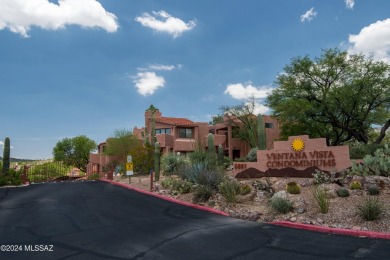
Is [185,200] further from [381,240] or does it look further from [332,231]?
[381,240]

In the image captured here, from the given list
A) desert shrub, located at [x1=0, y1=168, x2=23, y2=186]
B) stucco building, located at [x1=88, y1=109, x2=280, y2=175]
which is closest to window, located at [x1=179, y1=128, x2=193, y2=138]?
stucco building, located at [x1=88, y1=109, x2=280, y2=175]

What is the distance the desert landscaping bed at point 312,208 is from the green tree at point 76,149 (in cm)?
6377

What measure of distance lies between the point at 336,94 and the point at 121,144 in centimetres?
2462

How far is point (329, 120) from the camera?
33094mm

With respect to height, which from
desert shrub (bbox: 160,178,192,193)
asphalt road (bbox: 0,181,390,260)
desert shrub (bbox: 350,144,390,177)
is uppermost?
desert shrub (bbox: 350,144,390,177)

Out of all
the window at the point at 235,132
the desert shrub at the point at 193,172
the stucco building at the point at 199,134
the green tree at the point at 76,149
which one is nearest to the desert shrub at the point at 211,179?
the desert shrub at the point at 193,172

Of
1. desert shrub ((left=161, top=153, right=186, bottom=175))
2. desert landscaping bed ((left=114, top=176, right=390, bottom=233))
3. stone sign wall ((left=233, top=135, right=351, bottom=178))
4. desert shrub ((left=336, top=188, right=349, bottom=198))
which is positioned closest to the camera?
desert landscaping bed ((left=114, top=176, right=390, bottom=233))

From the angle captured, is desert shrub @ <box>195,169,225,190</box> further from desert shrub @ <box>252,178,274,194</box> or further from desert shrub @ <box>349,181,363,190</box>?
desert shrub @ <box>349,181,363,190</box>

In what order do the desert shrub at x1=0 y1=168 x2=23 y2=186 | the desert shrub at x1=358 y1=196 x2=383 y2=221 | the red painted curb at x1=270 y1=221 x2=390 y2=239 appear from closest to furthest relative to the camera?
the red painted curb at x1=270 y1=221 x2=390 y2=239 < the desert shrub at x1=358 y1=196 x2=383 y2=221 < the desert shrub at x1=0 y1=168 x2=23 y2=186

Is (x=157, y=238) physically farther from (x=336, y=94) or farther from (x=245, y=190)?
(x=336, y=94)

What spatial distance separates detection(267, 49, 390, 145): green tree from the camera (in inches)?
1168

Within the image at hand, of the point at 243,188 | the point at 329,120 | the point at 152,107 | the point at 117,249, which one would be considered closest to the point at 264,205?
Result: the point at 243,188

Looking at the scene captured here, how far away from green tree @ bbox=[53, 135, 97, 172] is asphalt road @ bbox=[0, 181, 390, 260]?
2516 inches

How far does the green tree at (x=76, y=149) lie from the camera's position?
74062 millimetres
